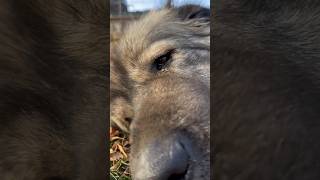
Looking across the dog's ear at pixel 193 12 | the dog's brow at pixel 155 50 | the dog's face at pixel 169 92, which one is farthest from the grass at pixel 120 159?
the dog's ear at pixel 193 12

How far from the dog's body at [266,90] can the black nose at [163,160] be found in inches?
3.1

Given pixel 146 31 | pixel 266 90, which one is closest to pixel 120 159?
pixel 146 31

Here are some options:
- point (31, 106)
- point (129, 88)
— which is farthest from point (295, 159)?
point (129, 88)

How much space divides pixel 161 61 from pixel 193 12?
173mm

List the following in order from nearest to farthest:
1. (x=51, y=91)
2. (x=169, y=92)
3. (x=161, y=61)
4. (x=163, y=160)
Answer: (x=51, y=91), (x=163, y=160), (x=169, y=92), (x=161, y=61)

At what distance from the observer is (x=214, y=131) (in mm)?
779

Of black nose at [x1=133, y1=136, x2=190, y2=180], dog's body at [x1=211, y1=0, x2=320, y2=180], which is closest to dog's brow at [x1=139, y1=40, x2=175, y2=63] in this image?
black nose at [x1=133, y1=136, x2=190, y2=180]

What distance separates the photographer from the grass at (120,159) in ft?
3.85

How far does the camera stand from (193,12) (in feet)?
4.57

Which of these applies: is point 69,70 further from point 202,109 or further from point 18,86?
point 202,109

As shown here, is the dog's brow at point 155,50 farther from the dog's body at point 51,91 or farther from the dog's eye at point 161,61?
the dog's body at point 51,91

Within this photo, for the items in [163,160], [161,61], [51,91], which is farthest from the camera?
[161,61]

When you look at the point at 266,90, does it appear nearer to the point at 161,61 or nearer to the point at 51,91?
the point at 51,91

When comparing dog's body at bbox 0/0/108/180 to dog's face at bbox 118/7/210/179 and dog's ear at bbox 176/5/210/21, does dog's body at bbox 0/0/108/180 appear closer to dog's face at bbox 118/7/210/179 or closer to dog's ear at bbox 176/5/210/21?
dog's face at bbox 118/7/210/179
